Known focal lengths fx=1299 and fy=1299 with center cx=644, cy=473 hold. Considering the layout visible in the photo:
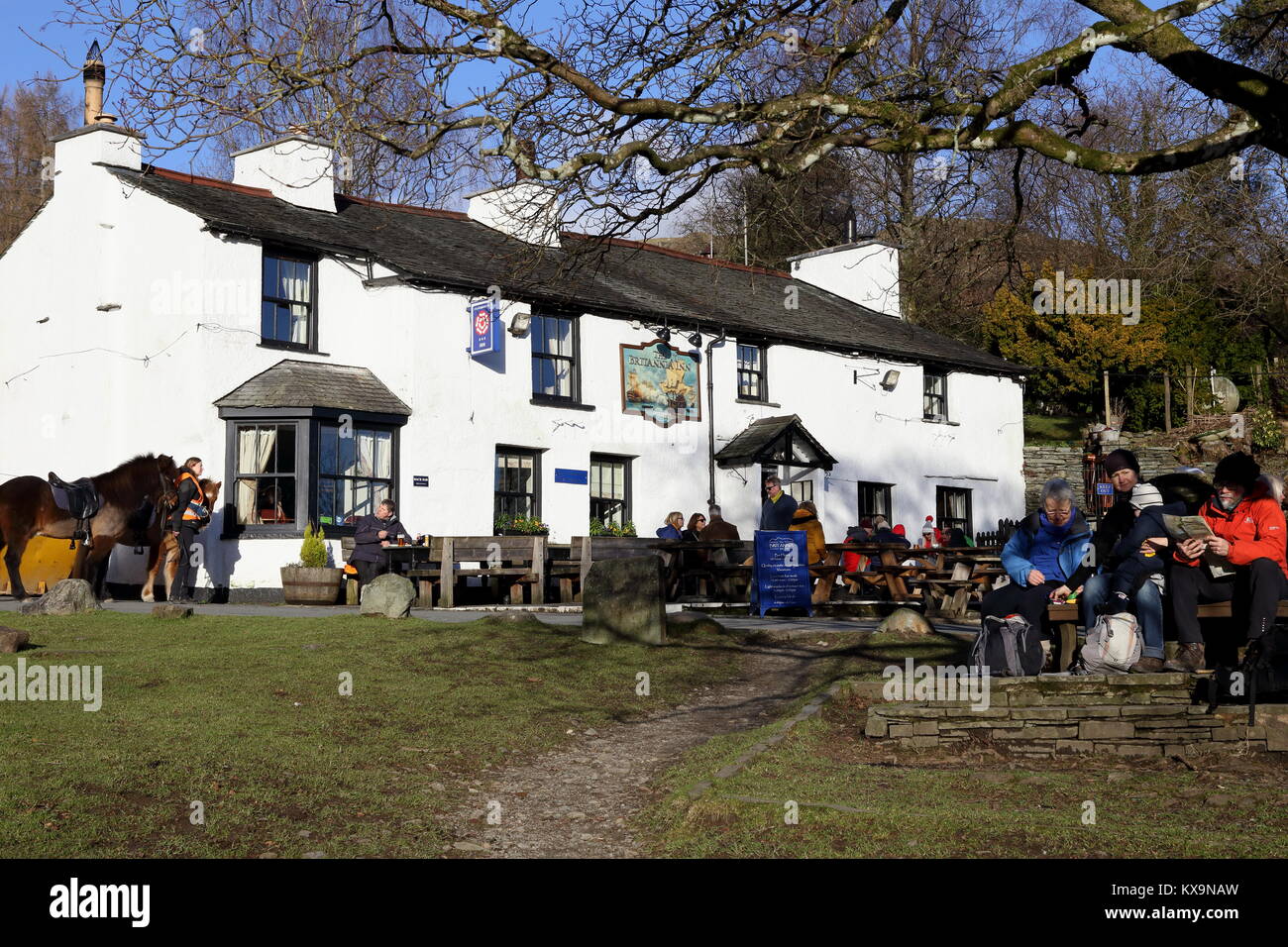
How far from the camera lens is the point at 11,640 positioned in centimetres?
1173

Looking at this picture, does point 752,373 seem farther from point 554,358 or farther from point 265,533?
point 265,533

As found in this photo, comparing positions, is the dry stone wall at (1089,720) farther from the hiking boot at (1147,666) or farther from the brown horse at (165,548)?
the brown horse at (165,548)

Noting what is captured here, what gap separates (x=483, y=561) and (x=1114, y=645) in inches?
551

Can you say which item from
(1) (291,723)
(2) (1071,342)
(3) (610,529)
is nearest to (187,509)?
(3) (610,529)

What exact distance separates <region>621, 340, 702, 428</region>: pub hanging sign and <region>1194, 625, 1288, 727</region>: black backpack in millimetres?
20369

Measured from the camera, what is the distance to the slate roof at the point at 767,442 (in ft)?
96.9

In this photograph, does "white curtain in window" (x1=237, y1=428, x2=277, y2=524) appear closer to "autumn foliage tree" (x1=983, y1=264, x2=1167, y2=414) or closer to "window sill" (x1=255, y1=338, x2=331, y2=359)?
"window sill" (x1=255, y1=338, x2=331, y2=359)

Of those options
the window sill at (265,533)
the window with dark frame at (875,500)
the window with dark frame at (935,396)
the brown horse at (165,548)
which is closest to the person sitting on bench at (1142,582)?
the brown horse at (165,548)

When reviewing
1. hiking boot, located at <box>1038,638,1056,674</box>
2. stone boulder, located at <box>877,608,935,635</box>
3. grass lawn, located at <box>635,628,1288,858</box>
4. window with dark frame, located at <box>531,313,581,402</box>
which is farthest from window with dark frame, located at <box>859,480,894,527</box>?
grass lawn, located at <box>635,628,1288,858</box>

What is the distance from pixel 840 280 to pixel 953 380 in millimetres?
4884

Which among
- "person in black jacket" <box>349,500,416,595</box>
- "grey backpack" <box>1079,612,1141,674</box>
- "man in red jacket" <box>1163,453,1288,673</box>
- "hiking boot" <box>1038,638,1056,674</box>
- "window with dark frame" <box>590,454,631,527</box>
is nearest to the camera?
"man in red jacket" <box>1163,453,1288,673</box>

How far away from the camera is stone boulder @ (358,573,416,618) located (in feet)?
54.1

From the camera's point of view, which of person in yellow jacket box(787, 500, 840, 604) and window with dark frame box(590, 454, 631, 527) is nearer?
person in yellow jacket box(787, 500, 840, 604)
